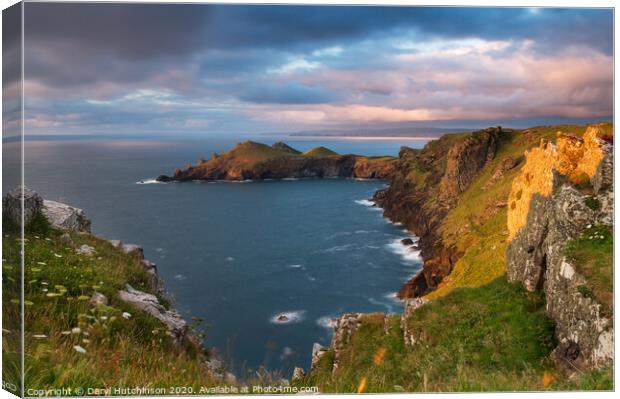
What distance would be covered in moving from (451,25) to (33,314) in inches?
390

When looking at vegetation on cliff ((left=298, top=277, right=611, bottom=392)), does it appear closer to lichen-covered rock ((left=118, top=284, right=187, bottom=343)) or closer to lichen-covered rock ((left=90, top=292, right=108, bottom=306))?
lichen-covered rock ((left=118, top=284, right=187, bottom=343))

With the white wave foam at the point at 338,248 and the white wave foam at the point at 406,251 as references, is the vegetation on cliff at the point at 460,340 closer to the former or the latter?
the white wave foam at the point at 338,248

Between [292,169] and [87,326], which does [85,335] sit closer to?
[87,326]

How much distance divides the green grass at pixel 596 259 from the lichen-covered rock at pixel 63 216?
1400cm

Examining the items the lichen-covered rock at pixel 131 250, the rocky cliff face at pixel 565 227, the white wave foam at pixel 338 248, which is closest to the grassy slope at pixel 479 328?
the rocky cliff face at pixel 565 227

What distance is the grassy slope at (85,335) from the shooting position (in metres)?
6.71

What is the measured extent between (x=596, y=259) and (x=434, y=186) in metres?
17.8

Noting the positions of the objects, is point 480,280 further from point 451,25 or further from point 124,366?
point 124,366

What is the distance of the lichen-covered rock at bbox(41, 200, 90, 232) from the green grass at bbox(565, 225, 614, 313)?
45.9 feet

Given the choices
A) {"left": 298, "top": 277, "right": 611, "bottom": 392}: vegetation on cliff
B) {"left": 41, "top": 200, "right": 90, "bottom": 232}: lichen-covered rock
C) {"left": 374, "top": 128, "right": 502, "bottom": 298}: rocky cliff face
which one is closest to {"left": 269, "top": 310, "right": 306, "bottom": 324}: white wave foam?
{"left": 374, "top": 128, "right": 502, "bottom": 298}: rocky cliff face

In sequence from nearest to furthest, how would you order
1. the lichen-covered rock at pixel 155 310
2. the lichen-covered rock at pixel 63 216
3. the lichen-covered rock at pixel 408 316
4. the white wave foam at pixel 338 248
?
the lichen-covered rock at pixel 155 310 < the lichen-covered rock at pixel 63 216 < the lichen-covered rock at pixel 408 316 < the white wave foam at pixel 338 248

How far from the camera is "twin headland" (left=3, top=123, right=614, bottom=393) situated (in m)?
7.97

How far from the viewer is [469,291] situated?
19766mm

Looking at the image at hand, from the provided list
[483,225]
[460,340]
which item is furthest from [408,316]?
[483,225]
